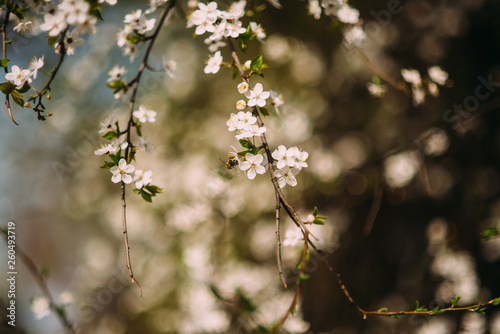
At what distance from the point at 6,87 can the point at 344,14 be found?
1.45m

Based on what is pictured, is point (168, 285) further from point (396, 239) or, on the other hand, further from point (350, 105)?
point (350, 105)

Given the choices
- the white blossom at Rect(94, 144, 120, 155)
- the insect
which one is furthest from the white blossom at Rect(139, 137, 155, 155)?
the insect

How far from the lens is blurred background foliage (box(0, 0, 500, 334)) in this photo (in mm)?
2629

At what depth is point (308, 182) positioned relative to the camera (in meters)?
3.18

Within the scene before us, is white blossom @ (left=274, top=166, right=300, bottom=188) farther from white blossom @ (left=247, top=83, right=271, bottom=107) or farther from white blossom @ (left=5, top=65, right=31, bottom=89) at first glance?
white blossom @ (left=5, top=65, right=31, bottom=89)

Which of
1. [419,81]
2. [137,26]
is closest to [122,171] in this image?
[137,26]

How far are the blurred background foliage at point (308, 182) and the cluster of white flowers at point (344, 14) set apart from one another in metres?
0.93

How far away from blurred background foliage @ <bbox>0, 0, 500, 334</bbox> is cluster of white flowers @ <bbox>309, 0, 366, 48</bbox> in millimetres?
925

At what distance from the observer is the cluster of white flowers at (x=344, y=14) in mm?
1323

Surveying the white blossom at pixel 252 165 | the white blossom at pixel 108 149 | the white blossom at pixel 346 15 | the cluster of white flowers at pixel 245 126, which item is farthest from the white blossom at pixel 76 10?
the white blossom at pixel 346 15

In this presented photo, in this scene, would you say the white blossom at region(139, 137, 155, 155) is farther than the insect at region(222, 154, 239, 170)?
Yes

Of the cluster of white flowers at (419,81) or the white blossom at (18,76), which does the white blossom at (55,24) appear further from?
the cluster of white flowers at (419,81)

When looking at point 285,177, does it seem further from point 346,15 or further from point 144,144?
point 346,15

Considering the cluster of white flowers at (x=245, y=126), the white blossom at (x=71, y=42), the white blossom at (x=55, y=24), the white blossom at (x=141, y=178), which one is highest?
the white blossom at (x=55, y=24)
